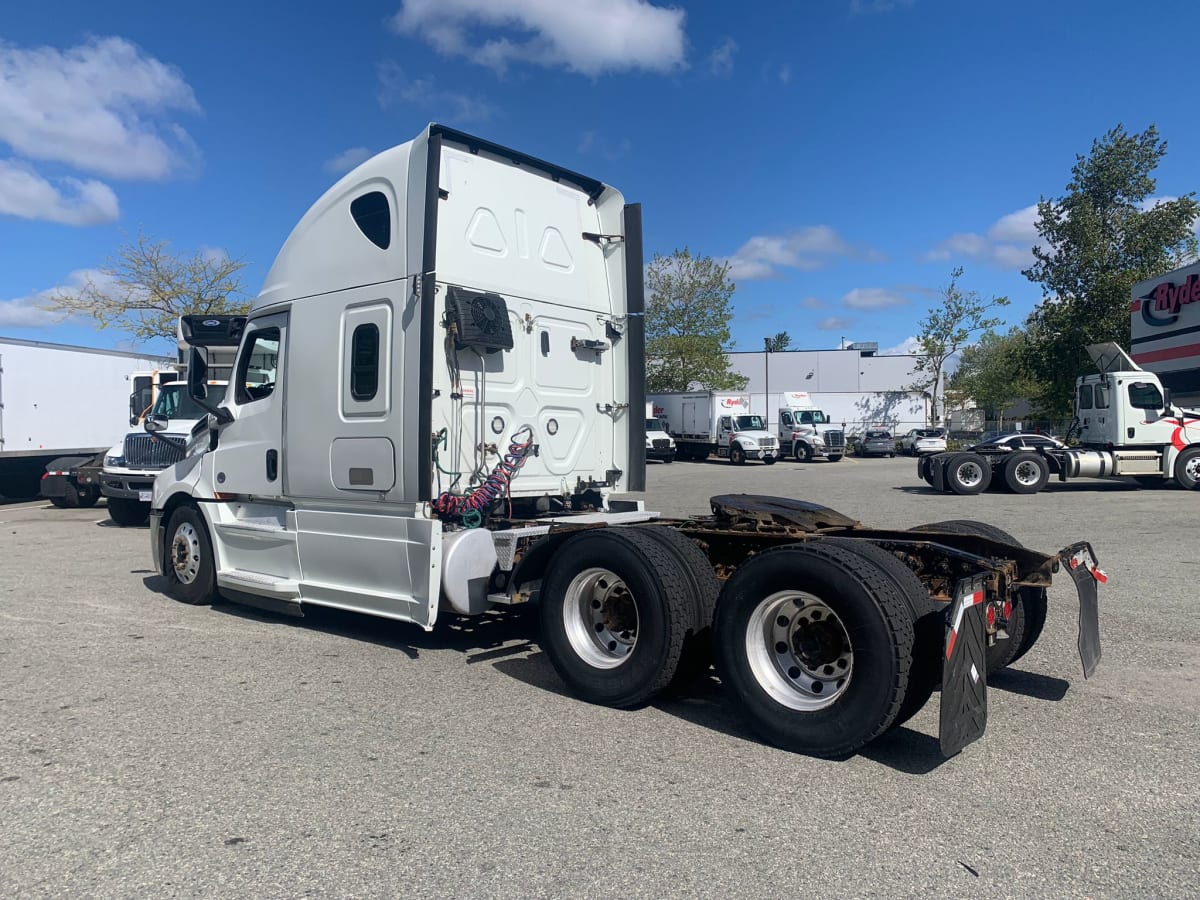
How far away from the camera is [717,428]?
3984 cm

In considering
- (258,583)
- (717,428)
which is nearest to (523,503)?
(258,583)

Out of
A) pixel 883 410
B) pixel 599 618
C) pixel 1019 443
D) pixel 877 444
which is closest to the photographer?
pixel 599 618

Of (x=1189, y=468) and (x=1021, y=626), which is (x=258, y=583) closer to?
(x=1021, y=626)

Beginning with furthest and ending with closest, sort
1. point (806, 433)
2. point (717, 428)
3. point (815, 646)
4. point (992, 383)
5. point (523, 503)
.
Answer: point (992, 383) → point (806, 433) → point (717, 428) → point (523, 503) → point (815, 646)

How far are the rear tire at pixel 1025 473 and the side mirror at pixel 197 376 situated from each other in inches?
739

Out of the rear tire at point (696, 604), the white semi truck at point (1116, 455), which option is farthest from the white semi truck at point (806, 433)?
the rear tire at point (696, 604)

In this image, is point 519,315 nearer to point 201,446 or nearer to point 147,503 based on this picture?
point 201,446

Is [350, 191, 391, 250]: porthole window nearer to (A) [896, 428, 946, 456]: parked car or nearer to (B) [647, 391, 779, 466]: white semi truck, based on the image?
(B) [647, 391, 779, 466]: white semi truck

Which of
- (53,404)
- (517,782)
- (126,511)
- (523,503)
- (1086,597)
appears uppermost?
(53,404)

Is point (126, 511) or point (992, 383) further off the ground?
point (992, 383)

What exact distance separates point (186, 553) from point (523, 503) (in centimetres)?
341

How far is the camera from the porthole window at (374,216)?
20.4 ft

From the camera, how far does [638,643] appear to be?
4922 mm

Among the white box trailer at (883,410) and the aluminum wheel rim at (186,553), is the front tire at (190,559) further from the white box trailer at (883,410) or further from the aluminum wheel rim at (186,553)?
the white box trailer at (883,410)
